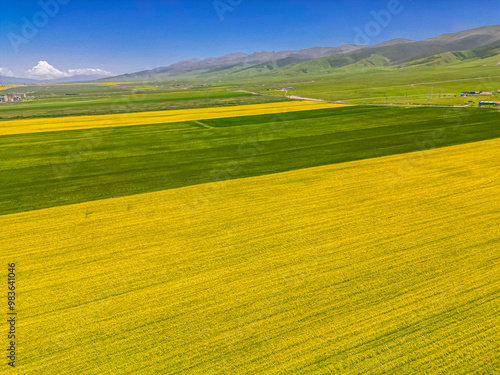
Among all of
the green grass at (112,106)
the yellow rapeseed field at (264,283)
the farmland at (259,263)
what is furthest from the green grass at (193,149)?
the green grass at (112,106)

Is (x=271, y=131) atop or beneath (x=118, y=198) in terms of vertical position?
atop

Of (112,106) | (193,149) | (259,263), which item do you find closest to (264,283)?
(259,263)

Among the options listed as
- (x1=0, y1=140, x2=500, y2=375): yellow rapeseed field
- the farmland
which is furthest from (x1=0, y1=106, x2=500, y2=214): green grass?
(x1=0, y1=140, x2=500, y2=375): yellow rapeseed field

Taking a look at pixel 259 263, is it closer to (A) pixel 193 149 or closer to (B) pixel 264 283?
(B) pixel 264 283

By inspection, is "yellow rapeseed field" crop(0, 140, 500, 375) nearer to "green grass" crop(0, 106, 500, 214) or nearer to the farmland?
the farmland

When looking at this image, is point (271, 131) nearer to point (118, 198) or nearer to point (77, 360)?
point (118, 198)

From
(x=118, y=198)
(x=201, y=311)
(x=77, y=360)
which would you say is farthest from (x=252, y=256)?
(x=118, y=198)
